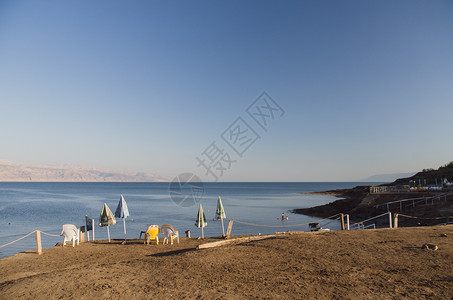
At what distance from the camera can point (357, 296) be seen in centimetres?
555

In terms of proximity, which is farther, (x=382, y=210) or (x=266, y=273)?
(x=382, y=210)

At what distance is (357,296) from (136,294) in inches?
185

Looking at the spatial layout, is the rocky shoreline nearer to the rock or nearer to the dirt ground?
the rock

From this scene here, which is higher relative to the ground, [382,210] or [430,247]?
[430,247]

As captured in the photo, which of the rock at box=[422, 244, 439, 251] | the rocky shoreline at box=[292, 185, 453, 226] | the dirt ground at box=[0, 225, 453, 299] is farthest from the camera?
the rocky shoreline at box=[292, 185, 453, 226]

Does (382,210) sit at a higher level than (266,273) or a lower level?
lower

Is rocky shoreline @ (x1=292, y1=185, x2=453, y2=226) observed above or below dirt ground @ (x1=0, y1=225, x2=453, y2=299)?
below

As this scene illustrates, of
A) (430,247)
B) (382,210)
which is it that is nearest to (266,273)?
(430,247)

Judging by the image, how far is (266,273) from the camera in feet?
23.2

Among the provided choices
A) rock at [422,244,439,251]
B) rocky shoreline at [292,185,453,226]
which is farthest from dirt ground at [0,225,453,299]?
rocky shoreline at [292,185,453,226]

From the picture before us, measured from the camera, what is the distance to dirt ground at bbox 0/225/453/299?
5895 mm

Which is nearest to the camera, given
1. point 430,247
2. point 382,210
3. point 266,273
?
point 266,273

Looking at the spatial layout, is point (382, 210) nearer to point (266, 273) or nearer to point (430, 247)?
point (430, 247)

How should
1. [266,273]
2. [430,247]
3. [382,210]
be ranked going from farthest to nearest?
1. [382,210]
2. [430,247]
3. [266,273]
